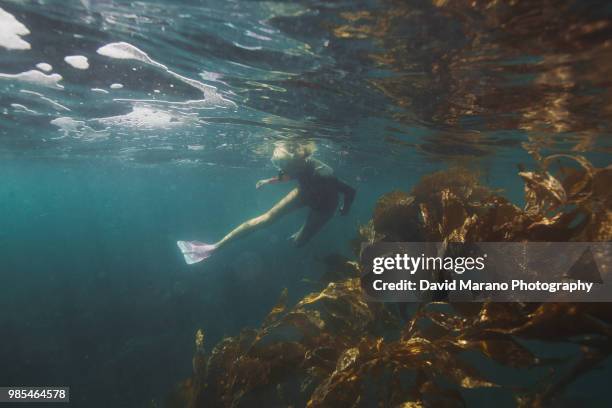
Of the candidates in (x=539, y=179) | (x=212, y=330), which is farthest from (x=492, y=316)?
(x=212, y=330)

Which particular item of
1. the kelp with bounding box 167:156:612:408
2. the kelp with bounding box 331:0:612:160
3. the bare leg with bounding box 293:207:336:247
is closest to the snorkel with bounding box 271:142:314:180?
the bare leg with bounding box 293:207:336:247

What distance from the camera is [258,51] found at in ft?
25.5

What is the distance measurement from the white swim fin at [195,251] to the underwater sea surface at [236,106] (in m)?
3.10

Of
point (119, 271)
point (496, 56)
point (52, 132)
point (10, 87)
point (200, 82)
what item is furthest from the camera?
point (119, 271)

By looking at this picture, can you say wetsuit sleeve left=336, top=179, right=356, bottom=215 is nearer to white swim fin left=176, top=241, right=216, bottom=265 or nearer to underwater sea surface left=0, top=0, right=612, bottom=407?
underwater sea surface left=0, top=0, right=612, bottom=407

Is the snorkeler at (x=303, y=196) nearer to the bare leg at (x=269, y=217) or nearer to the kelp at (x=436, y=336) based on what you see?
the bare leg at (x=269, y=217)

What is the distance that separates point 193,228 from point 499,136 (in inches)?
1613

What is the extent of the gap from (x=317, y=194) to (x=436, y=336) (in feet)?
20.9

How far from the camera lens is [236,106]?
1276cm

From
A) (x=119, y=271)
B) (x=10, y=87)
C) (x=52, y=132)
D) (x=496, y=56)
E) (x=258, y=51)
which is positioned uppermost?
(x=496, y=56)

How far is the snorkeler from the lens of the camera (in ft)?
31.0

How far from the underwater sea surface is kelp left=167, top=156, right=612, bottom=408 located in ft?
2.97

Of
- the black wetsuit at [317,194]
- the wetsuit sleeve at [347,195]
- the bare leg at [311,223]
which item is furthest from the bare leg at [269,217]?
the wetsuit sleeve at [347,195]

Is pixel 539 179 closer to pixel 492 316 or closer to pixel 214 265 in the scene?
pixel 492 316
